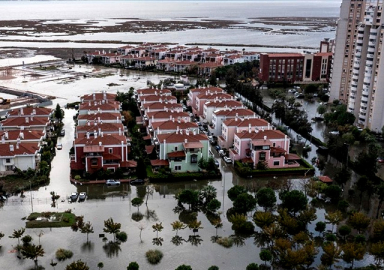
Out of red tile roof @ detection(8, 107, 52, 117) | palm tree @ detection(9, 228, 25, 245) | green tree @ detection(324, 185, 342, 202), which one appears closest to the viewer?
palm tree @ detection(9, 228, 25, 245)

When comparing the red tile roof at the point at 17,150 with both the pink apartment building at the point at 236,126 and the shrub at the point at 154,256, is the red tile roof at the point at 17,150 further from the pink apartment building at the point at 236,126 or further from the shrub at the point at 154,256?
the pink apartment building at the point at 236,126

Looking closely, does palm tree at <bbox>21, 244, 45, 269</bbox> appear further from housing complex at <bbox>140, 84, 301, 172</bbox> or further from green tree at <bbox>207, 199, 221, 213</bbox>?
housing complex at <bbox>140, 84, 301, 172</bbox>

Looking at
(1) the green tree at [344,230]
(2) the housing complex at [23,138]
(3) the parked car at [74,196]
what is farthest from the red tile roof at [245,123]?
(2) the housing complex at [23,138]

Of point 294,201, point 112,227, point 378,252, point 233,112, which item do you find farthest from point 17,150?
point 378,252

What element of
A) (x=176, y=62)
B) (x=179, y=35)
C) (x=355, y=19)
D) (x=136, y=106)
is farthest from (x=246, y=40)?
(x=136, y=106)

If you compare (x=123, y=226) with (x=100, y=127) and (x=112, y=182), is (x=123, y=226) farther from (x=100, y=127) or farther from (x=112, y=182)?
(x=100, y=127)

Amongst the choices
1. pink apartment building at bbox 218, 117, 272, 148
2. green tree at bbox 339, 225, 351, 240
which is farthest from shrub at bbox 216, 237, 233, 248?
pink apartment building at bbox 218, 117, 272, 148

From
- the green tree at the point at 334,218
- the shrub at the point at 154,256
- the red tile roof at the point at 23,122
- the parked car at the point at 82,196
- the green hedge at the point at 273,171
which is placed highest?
the red tile roof at the point at 23,122
